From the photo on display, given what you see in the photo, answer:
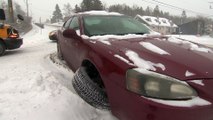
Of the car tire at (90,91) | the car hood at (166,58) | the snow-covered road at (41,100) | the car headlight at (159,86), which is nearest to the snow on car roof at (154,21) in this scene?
the snow-covered road at (41,100)

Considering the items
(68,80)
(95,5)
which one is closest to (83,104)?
(68,80)

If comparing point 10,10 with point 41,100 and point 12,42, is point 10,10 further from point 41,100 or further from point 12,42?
point 41,100

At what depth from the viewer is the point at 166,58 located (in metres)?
2.79

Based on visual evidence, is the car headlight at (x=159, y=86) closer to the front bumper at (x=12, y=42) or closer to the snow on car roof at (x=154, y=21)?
the front bumper at (x=12, y=42)

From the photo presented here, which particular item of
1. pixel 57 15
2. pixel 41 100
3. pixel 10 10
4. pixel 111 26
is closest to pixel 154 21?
pixel 10 10

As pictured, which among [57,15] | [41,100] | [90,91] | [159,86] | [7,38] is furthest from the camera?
[57,15]

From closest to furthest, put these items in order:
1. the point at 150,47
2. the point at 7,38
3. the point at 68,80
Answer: the point at 150,47
the point at 68,80
the point at 7,38

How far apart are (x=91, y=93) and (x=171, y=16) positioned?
119 meters

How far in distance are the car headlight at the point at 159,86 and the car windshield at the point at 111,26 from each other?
179 cm

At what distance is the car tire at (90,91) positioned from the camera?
3281 millimetres

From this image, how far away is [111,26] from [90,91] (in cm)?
148

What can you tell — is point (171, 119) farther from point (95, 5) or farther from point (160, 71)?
point (95, 5)

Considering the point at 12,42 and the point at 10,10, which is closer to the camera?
the point at 12,42

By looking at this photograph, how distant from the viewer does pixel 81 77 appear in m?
3.61
